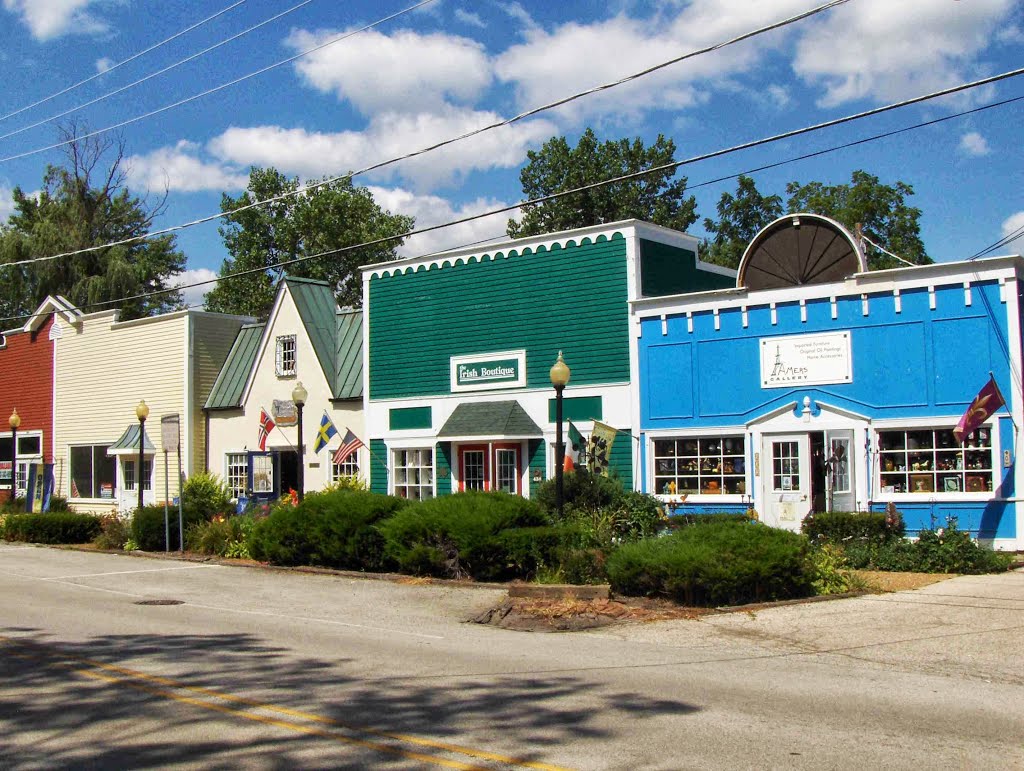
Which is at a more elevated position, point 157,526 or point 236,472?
point 236,472

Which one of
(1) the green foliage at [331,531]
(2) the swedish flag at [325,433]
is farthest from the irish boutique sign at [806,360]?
(2) the swedish flag at [325,433]

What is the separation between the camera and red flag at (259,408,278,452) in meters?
29.8

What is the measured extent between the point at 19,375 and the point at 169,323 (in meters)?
9.98

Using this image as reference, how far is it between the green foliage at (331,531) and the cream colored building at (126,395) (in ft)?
34.5

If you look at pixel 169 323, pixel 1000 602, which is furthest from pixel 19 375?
pixel 1000 602

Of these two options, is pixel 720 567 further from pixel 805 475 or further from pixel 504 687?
pixel 805 475

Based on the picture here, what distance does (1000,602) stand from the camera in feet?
44.4

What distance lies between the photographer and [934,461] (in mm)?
18703

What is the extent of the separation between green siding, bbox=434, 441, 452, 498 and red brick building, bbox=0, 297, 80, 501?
1731cm

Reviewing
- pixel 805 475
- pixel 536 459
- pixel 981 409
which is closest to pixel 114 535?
pixel 536 459

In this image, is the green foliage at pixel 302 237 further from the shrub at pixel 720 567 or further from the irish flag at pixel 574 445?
the shrub at pixel 720 567

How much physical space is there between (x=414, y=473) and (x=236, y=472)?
7.53 metres

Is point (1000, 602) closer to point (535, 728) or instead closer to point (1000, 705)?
point (1000, 705)

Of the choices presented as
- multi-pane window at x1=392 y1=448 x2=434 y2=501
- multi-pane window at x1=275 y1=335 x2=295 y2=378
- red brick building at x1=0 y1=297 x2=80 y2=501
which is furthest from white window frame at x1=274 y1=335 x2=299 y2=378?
red brick building at x1=0 y1=297 x2=80 y2=501
